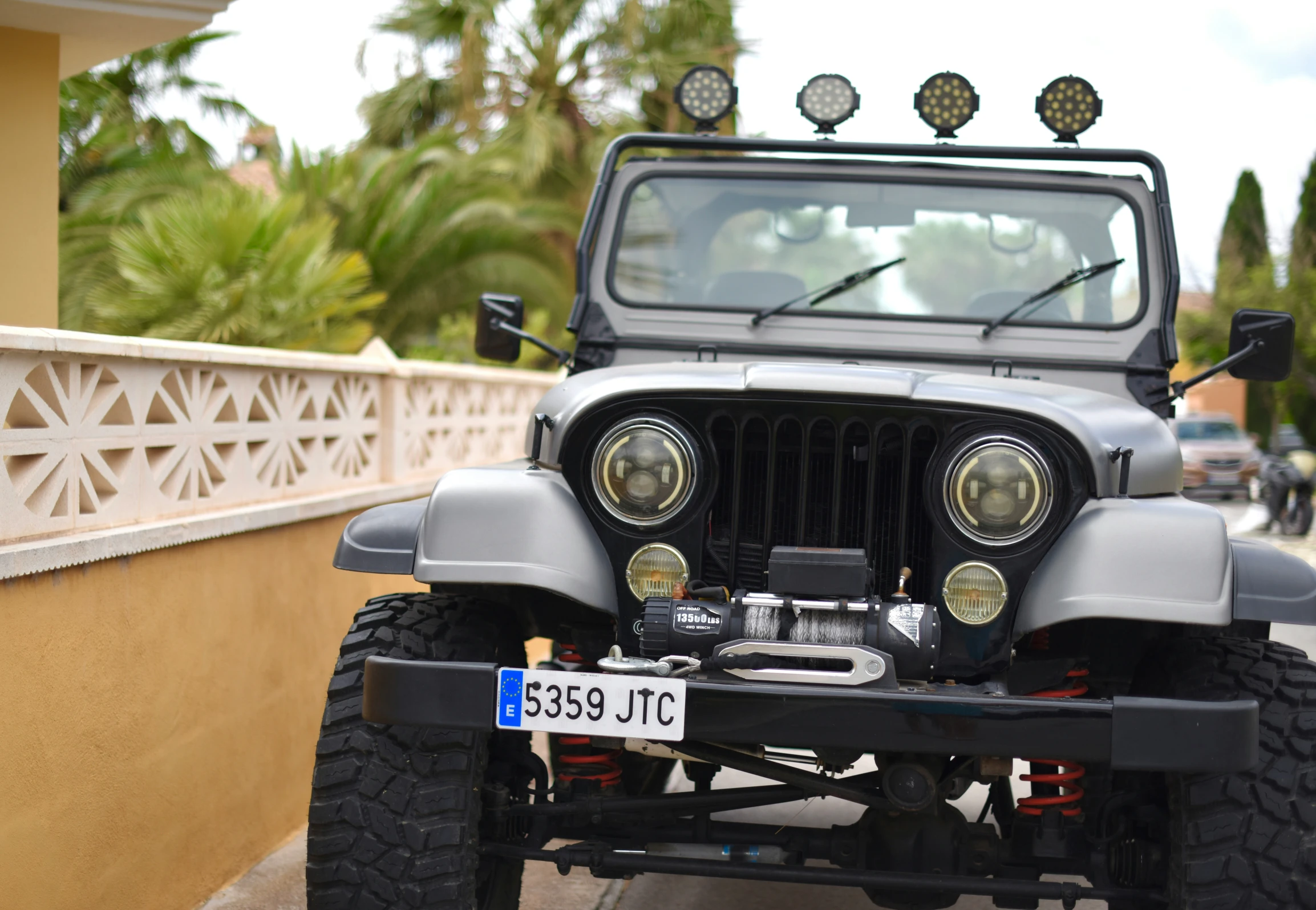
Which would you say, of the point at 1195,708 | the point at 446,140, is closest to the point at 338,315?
the point at 446,140

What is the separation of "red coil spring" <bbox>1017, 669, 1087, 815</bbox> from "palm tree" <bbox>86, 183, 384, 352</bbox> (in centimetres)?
659

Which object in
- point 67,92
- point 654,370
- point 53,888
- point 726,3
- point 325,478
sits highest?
point 726,3

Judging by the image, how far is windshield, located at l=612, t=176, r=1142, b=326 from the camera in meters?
4.23

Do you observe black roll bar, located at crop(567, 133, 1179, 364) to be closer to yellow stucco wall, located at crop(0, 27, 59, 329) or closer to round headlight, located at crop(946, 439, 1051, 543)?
round headlight, located at crop(946, 439, 1051, 543)

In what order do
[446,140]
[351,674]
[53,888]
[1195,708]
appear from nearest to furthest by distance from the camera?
[1195,708] < [351,674] < [53,888] < [446,140]

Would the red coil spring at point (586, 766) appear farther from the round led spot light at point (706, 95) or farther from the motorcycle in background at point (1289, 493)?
the motorcycle in background at point (1289, 493)

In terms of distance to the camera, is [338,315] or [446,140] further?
[446,140]

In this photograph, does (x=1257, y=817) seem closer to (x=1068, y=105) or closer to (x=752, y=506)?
(x=752, y=506)

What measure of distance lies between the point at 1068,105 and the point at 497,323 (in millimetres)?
1980

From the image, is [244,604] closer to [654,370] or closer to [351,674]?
[351,674]

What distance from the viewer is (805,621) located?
271 cm

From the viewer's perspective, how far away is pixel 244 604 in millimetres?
4570

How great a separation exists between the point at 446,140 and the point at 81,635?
39.5 feet

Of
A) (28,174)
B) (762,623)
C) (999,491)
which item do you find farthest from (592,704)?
(28,174)
